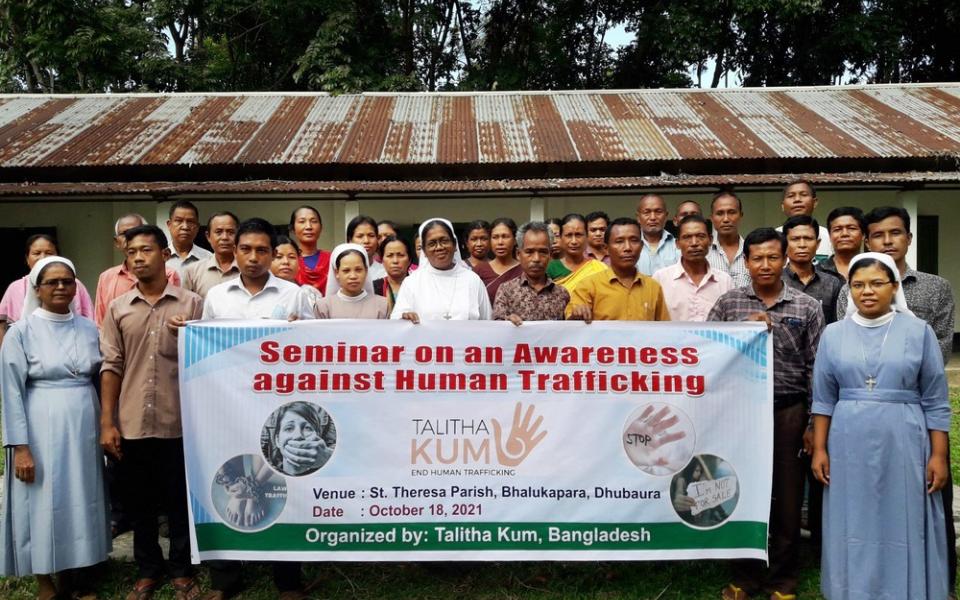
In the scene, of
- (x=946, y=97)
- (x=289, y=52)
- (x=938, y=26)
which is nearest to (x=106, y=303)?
(x=946, y=97)

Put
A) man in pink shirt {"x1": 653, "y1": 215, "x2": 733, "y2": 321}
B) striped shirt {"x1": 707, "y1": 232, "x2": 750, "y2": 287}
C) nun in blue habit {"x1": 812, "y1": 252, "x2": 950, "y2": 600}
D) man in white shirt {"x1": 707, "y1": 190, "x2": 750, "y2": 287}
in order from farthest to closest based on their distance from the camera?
man in white shirt {"x1": 707, "y1": 190, "x2": 750, "y2": 287}
striped shirt {"x1": 707, "y1": 232, "x2": 750, "y2": 287}
man in pink shirt {"x1": 653, "y1": 215, "x2": 733, "y2": 321}
nun in blue habit {"x1": 812, "y1": 252, "x2": 950, "y2": 600}

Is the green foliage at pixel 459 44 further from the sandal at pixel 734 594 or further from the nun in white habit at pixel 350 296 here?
the sandal at pixel 734 594

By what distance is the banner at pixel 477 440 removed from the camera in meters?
3.12

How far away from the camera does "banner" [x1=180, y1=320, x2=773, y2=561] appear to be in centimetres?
312

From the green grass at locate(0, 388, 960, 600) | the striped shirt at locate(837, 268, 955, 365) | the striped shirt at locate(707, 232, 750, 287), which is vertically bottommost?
the green grass at locate(0, 388, 960, 600)

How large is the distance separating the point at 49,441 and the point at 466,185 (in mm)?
7303

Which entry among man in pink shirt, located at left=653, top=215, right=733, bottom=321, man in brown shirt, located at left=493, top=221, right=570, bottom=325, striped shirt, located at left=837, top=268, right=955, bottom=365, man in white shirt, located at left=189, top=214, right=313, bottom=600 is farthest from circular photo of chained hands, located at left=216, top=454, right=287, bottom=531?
striped shirt, located at left=837, top=268, right=955, bottom=365

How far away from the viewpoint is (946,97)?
12.6m

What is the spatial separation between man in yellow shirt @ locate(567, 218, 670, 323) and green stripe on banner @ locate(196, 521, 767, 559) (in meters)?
1.05

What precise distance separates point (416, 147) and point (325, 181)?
154cm

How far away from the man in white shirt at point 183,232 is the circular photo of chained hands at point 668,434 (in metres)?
2.80

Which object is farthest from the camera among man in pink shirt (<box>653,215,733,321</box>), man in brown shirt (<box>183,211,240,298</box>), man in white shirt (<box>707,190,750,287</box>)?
man in white shirt (<box>707,190,750,287</box>)

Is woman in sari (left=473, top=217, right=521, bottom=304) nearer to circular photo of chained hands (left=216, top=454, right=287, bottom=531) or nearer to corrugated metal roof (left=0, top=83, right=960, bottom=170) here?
circular photo of chained hands (left=216, top=454, right=287, bottom=531)

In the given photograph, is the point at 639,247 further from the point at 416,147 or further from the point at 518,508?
the point at 416,147
